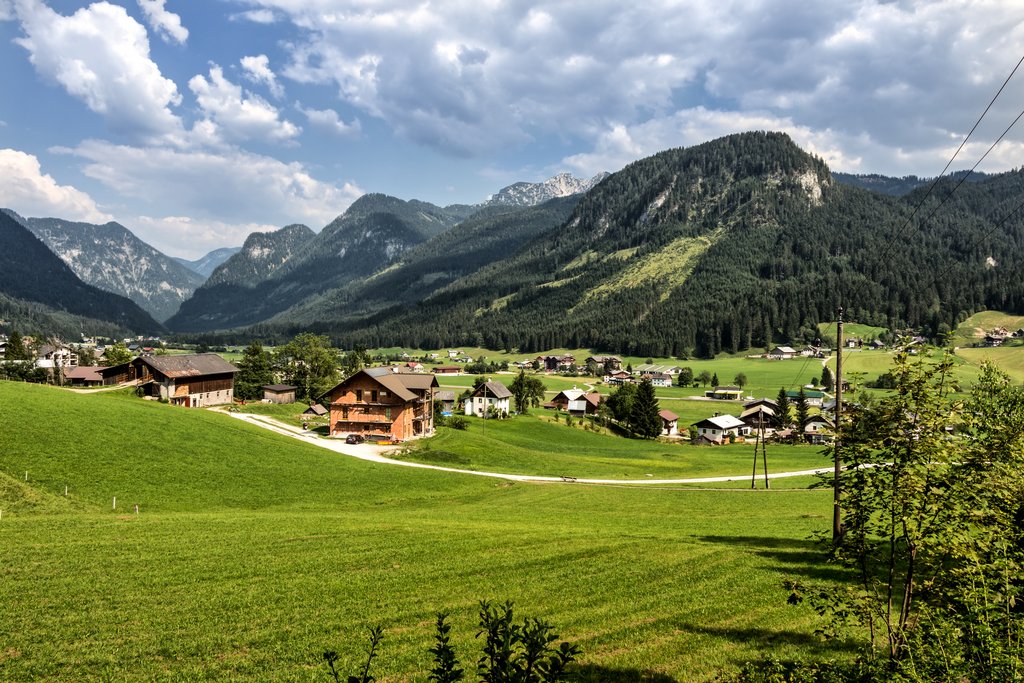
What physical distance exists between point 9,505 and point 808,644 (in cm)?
4068

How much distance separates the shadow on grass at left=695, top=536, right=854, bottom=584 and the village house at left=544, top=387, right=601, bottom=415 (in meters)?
113

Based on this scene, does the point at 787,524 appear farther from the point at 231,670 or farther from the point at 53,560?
the point at 53,560

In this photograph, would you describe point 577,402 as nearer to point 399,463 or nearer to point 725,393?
point 725,393

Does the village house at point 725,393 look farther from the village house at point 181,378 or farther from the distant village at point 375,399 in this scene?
the village house at point 181,378

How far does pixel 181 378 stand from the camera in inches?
3585

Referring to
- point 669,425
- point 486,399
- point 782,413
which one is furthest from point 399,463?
point 782,413

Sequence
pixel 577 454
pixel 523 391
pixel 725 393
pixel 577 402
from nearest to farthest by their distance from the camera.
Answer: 1. pixel 577 454
2. pixel 523 391
3. pixel 577 402
4. pixel 725 393

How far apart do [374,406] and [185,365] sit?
126 ft

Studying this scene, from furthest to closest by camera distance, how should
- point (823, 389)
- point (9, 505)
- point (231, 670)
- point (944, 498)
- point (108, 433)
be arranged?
point (823, 389), point (108, 433), point (9, 505), point (231, 670), point (944, 498)

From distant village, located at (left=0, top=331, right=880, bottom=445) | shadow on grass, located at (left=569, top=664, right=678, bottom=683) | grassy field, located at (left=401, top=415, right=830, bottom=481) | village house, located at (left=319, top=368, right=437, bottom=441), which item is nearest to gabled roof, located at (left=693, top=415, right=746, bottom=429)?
distant village, located at (left=0, top=331, right=880, bottom=445)

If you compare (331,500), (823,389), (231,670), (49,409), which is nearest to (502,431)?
(331,500)

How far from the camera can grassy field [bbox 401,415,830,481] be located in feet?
224

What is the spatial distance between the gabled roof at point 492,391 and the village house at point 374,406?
149 ft

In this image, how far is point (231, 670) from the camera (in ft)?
48.8
